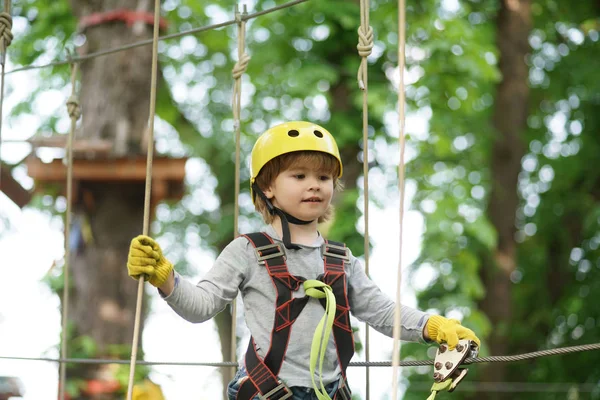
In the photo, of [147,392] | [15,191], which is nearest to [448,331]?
[147,392]

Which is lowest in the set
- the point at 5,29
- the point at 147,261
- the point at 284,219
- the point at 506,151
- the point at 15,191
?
the point at 147,261

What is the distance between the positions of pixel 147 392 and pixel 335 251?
246 centimetres

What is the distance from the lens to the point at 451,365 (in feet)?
6.49

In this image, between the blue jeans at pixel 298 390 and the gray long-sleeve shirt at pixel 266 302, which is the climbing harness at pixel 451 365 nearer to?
the gray long-sleeve shirt at pixel 266 302

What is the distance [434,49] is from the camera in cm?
621

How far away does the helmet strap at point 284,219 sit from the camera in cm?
212

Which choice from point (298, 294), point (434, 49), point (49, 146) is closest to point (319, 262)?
point (298, 294)

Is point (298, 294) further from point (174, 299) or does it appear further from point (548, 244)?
point (548, 244)

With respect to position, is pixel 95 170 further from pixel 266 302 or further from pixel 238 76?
pixel 266 302

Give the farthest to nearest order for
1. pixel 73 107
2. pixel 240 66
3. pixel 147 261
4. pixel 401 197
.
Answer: pixel 73 107, pixel 240 66, pixel 147 261, pixel 401 197

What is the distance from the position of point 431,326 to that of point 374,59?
4.60 meters

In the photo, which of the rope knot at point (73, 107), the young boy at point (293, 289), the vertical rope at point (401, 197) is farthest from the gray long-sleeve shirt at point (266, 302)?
the rope knot at point (73, 107)

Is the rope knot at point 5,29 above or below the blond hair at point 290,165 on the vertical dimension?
above

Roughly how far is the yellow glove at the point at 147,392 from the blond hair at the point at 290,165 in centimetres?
226
